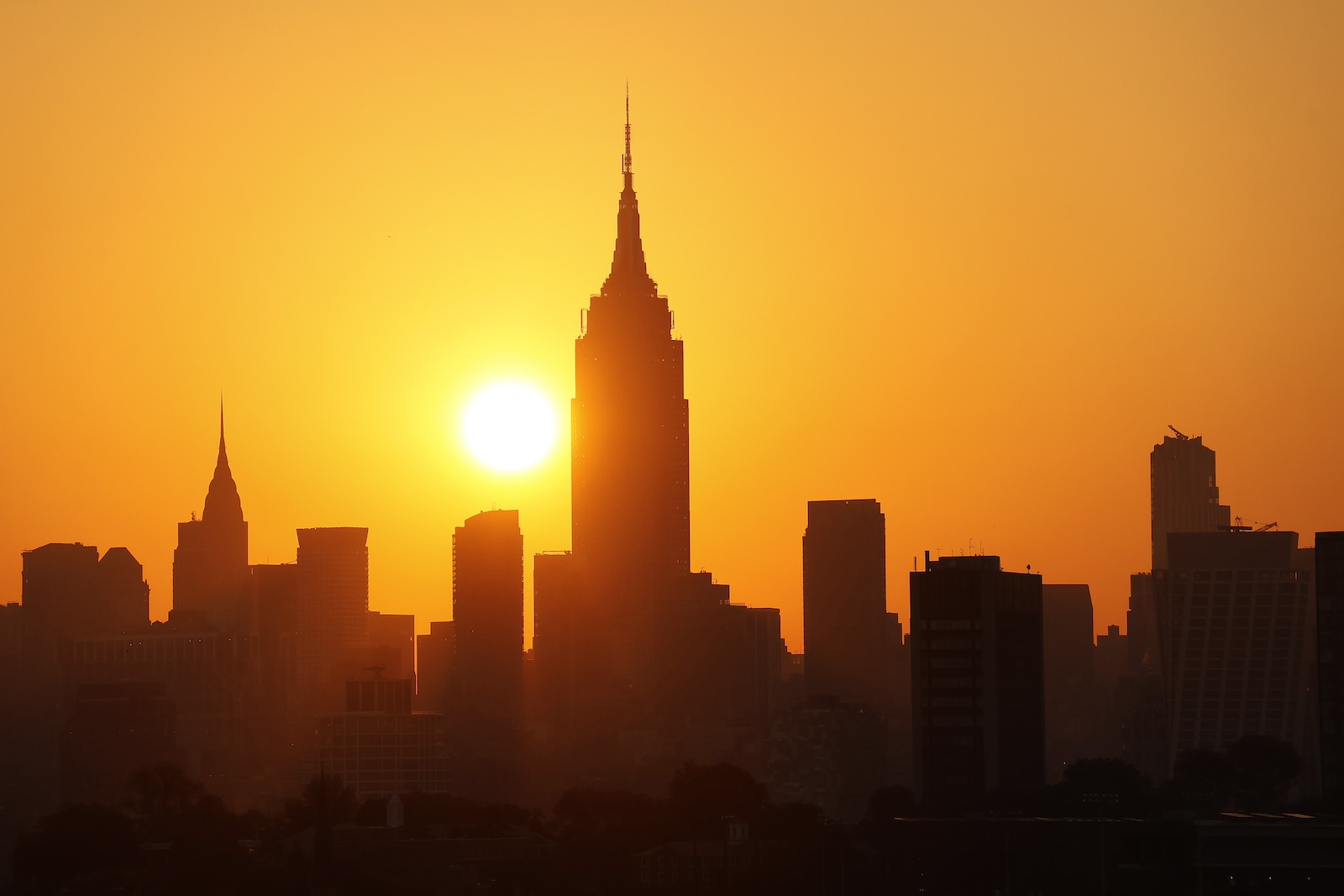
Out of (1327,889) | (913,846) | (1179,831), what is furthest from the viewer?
(913,846)

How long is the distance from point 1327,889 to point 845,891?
3726 centimetres

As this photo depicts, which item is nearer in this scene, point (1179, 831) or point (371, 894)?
point (1179, 831)

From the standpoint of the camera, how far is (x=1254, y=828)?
590ft

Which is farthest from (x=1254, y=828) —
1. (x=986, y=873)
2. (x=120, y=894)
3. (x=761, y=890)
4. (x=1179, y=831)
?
(x=120, y=894)

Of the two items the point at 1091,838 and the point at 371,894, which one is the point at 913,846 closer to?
the point at 1091,838

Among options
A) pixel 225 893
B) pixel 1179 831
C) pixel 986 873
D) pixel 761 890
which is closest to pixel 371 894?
→ pixel 225 893

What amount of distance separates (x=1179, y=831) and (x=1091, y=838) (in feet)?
22.1

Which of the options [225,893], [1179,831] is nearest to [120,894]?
[225,893]

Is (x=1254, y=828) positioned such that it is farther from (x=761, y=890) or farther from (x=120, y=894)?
(x=120, y=894)

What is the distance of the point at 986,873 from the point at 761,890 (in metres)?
16.7

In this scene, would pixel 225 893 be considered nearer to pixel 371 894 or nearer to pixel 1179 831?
pixel 371 894

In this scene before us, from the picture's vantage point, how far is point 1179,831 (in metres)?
184

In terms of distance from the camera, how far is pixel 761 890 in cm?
19400

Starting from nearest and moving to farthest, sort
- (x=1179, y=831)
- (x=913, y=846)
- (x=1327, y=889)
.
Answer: (x=1327, y=889)
(x=1179, y=831)
(x=913, y=846)
